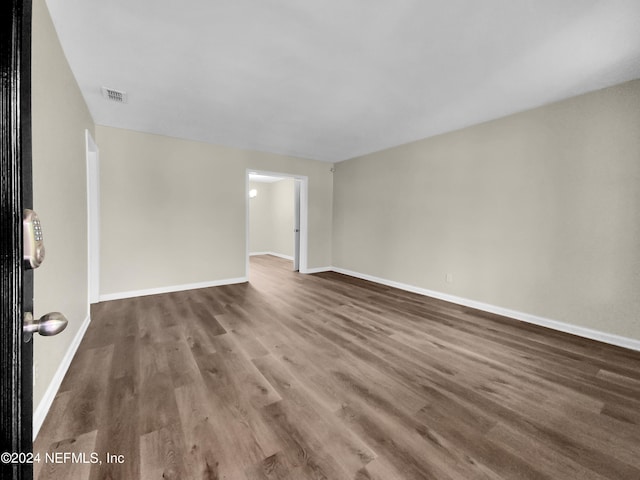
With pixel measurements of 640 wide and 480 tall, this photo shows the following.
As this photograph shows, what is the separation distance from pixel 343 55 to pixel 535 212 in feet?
9.14

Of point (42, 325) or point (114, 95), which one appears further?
point (114, 95)

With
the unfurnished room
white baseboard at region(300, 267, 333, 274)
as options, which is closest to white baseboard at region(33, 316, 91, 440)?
the unfurnished room

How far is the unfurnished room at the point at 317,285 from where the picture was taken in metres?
1.34

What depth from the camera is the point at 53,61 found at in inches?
74.4

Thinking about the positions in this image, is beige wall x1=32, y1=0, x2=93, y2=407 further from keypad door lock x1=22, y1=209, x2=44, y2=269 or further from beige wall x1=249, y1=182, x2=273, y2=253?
beige wall x1=249, y1=182, x2=273, y2=253

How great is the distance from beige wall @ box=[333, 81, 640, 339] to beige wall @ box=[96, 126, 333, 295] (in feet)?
9.56

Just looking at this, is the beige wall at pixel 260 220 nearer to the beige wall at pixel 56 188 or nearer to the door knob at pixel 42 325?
the beige wall at pixel 56 188

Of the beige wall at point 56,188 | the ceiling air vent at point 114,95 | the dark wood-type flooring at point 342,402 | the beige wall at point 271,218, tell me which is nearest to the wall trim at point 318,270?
the beige wall at point 271,218

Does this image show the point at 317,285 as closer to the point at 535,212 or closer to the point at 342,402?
the point at 342,402

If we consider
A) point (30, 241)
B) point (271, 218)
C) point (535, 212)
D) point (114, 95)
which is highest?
point (114, 95)

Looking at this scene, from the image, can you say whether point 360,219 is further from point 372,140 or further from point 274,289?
point 274,289

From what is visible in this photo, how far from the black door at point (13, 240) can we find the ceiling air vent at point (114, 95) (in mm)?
2817

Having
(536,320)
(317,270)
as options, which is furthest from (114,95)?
(536,320)

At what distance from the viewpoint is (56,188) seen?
1.85 m
